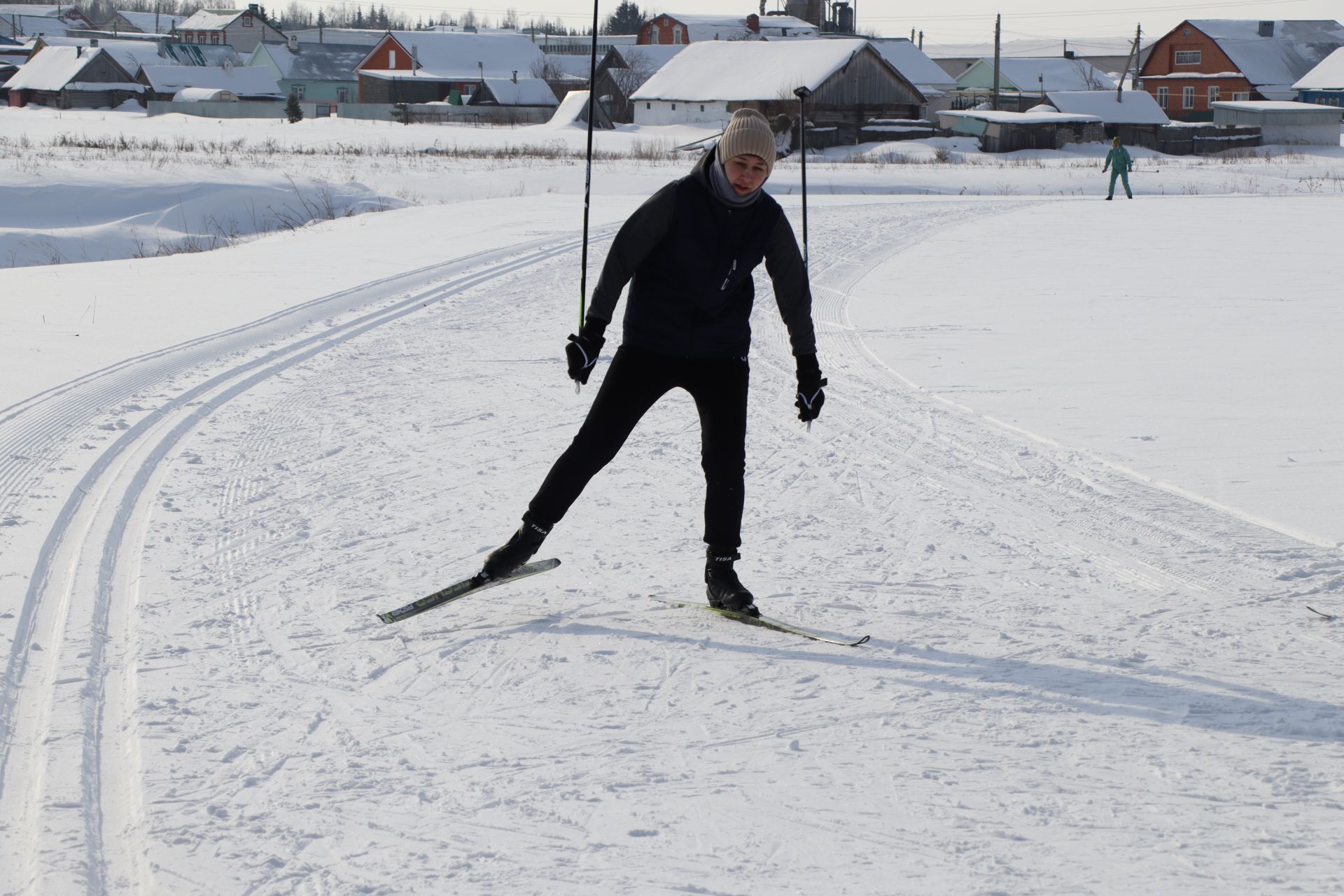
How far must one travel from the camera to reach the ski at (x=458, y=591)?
13.6ft

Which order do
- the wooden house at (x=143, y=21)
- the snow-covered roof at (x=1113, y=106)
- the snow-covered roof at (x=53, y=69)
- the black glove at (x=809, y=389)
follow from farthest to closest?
the wooden house at (x=143, y=21), the snow-covered roof at (x=53, y=69), the snow-covered roof at (x=1113, y=106), the black glove at (x=809, y=389)

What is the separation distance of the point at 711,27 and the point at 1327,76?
42176mm

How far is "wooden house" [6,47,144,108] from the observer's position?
251 ft

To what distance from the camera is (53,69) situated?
3137 inches

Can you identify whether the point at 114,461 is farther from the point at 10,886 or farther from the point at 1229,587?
the point at 1229,587

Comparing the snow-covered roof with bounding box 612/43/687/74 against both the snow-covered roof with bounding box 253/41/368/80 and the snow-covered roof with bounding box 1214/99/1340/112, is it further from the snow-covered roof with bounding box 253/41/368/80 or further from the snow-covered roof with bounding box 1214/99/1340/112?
the snow-covered roof with bounding box 1214/99/1340/112

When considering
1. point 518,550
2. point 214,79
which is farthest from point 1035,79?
point 518,550

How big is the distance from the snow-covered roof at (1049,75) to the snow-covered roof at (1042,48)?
58.7 feet

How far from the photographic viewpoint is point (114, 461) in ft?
20.0

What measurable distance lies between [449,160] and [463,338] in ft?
83.6

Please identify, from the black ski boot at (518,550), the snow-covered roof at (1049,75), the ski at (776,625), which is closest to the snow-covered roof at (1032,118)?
the snow-covered roof at (1049,75)

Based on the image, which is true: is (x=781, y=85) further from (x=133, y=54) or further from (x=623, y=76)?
(x=133, y=54)

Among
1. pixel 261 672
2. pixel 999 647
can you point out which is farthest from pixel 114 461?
pixel 999 647

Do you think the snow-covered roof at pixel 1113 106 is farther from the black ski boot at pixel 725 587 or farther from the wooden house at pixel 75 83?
the black ski boot at pixel 725 587
